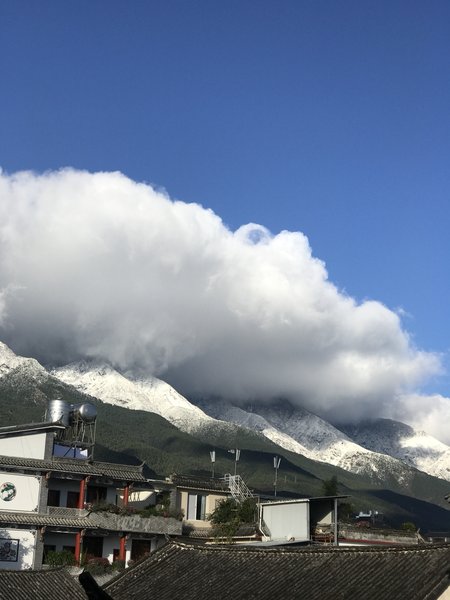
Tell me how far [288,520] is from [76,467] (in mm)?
22584

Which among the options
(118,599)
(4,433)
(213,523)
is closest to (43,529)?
(4,433)

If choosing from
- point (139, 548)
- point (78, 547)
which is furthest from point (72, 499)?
point (139, 548)

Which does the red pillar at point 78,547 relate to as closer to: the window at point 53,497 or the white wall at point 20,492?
the window at point 53,497

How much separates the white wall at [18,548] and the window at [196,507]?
1888 cm

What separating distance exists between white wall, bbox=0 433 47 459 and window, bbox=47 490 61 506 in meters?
3.44

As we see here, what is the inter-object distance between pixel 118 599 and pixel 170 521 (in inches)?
1633

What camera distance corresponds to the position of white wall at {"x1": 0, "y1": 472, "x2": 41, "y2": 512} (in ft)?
211

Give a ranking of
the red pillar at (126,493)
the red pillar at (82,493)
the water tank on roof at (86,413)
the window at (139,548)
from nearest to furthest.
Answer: the red pillar at (82,493) < the window at (139,548) < the red pillar at (126,493) < the water tank on roof at (86,413)

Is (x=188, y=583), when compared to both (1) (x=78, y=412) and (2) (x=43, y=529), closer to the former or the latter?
(2) (x=43, y=529)

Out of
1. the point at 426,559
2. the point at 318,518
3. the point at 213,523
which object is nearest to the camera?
the point at 426,559

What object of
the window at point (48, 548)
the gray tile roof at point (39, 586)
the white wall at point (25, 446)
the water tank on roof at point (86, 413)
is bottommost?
the gray tile roof at point (39, 586)

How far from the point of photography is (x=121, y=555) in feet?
222

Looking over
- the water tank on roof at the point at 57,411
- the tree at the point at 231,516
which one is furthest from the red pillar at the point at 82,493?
the water tank on roof at the point at 57,411

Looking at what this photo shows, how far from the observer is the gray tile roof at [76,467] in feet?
214
